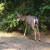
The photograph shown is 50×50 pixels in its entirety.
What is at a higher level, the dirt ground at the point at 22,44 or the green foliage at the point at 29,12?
the green foliage at the point at 29,12

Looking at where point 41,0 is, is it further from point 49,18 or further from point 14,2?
point 14,2

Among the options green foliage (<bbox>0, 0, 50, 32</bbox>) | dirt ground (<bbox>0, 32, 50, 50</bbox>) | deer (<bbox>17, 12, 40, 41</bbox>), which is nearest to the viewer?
dirt ground (<bbox>0, 32, 50, 50</bbox>)

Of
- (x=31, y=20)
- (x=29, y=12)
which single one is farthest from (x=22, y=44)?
(x=29, y=12)

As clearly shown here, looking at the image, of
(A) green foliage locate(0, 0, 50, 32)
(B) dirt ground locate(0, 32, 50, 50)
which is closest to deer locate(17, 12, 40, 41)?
(A) green foliage locate(0, 0, 50, 32)

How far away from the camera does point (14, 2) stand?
1212 centimetres

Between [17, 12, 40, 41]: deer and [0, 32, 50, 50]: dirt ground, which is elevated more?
[17, 12, 40, 41]: deer

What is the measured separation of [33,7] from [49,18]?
175 centimetres

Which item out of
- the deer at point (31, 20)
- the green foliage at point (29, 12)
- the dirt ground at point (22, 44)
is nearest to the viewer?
the dirt ground at point (22, 44)

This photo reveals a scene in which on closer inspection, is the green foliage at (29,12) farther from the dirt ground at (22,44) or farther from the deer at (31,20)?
the dirt ground at (22,44)

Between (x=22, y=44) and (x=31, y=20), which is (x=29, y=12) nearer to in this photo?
(x=31, y=20)

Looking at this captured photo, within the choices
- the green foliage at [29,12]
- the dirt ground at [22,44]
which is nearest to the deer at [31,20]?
the green foliage at [29,12]

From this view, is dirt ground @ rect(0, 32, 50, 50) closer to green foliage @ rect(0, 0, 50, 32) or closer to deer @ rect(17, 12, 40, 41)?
deer @ rect(17, 12, 40, 41)

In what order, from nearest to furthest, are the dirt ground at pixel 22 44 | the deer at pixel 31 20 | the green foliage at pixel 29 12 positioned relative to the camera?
the dirt ground at pixel 22 44 < the deer at pixel 31 20 < the green foliage at pixel 29 12

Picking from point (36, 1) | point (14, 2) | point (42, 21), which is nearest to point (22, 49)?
point (42, 21)
